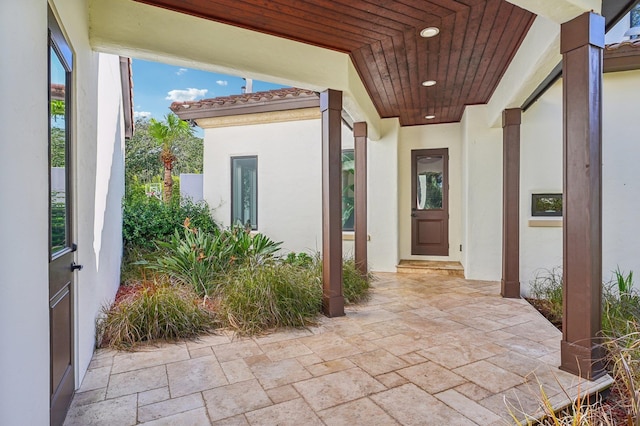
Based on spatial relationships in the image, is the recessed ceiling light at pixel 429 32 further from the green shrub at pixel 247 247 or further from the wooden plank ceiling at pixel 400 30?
the green shrub at pixel 247 247

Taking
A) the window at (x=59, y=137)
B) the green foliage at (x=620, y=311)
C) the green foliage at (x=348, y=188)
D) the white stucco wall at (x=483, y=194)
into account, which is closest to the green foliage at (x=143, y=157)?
the green foliage at (x=348, y=188)

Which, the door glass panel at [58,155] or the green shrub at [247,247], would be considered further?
the green shrub at [247,247]

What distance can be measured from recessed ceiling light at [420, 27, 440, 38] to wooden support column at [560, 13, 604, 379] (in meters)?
1.07

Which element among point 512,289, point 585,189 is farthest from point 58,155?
point 512,289

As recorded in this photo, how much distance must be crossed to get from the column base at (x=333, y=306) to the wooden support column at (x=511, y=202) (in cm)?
239

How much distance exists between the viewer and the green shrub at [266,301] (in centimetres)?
352

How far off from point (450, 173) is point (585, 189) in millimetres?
4637

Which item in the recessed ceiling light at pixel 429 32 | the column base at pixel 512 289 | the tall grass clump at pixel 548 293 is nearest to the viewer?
the recessed ceiling light at pixel 429 32

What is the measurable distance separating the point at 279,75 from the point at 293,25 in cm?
47

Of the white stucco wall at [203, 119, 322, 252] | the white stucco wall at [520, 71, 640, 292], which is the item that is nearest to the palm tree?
the white stucco wall at [203, 119, 322, 252]

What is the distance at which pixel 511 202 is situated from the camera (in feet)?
15.3

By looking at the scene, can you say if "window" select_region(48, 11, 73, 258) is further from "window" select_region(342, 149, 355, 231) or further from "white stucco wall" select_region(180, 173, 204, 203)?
"white stucco wall" select_region(180, 173, 204, 203)

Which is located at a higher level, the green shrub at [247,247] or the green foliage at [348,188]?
the green foliage at [348,188]

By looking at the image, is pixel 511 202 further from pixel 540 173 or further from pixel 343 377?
pixel 343 377
